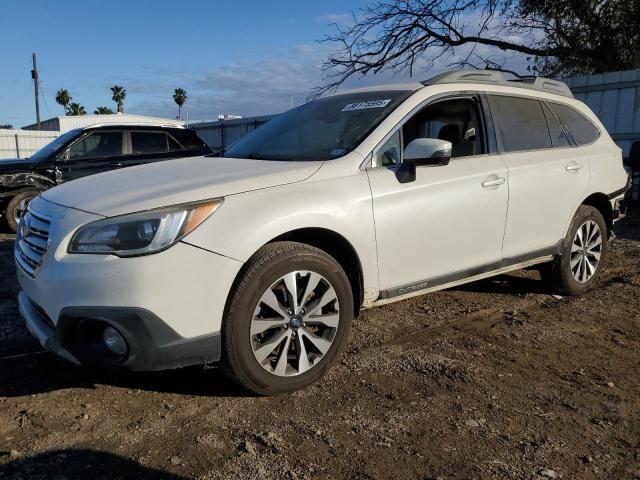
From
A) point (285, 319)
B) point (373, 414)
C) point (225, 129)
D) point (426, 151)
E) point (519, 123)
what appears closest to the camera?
point (373, 414)

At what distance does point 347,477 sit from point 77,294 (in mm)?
1533

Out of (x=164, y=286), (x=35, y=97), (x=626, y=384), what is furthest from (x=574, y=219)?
(x=35, y=97)

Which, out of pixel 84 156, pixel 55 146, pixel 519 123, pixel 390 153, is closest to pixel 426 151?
pixel 390 153

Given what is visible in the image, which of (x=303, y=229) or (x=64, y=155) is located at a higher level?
(x=64, y=155)

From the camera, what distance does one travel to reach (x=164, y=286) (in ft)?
8.86

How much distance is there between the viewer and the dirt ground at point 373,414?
250 cm

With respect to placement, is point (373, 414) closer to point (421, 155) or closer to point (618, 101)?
point (421, 155)

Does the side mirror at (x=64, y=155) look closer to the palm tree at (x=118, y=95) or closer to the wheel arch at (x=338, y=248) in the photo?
the wheel arch at (x=338, y=248)

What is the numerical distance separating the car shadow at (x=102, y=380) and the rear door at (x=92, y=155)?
6.36 metres

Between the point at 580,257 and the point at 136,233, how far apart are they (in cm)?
402

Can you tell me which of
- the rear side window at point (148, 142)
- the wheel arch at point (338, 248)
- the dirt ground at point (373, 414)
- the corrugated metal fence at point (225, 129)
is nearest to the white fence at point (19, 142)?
the corrugated metal fence at point (225, 129)

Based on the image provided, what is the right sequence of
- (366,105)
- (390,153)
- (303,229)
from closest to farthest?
(303,229)
(390,153)
(366,105)

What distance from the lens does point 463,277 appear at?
4.08 meters

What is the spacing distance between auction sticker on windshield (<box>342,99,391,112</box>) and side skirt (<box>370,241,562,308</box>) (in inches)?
50.2
